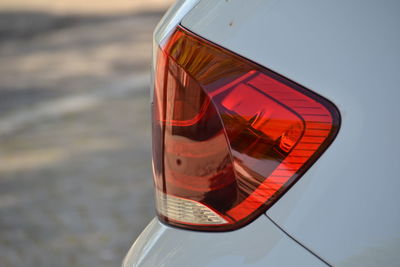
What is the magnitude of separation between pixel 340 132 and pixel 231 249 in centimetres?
33

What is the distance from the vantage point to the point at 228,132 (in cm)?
139

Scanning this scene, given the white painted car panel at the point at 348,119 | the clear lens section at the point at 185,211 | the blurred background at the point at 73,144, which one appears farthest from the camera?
the blurred background at the point at 73,144

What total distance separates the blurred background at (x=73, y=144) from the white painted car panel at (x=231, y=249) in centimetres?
221

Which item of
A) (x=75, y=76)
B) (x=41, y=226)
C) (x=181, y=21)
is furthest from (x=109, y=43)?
(x=181, y=21)

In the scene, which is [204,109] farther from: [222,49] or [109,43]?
[109,43]

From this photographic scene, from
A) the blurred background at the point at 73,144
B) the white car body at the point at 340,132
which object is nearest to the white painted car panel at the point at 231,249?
A: the white car body at the point at 340,132

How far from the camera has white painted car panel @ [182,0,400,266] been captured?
126 centimetres

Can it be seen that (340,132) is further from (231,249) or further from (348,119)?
(231,249)

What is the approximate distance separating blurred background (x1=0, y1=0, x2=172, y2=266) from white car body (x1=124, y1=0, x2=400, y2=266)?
96.7 inches

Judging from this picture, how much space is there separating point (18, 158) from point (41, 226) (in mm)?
1154

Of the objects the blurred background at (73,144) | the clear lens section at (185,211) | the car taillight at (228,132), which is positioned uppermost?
the car taillight at (228,132)

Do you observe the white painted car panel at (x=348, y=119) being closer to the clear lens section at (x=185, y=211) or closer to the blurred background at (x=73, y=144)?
the clear lens section at (x=185, y=211)

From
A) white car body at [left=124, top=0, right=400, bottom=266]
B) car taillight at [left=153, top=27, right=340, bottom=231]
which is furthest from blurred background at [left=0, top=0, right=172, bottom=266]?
white car body at [left=124, top=0, right=400, bottom=266]

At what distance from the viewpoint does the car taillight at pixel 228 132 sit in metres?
1.33
